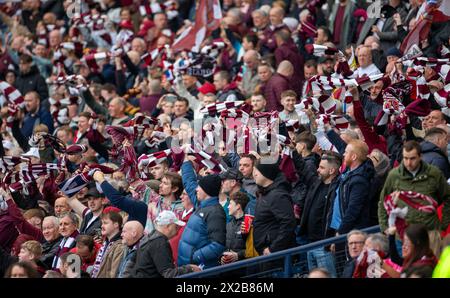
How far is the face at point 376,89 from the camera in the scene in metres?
15.2

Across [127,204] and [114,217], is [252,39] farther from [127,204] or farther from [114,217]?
[114,217]

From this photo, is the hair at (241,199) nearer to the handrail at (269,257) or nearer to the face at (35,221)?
the handrail at (269,257)

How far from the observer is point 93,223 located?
49.4 feet

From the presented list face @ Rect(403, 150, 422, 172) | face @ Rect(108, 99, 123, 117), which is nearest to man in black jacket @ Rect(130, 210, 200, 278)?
face @ Rect(403, 150, 422, 172)

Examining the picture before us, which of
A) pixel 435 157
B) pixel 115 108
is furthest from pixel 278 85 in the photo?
pixel 435 157

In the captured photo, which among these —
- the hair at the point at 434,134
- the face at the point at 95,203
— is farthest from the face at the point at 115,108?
the hair at the point at 434,134

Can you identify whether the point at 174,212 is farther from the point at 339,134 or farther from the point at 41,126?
the point at 41,126

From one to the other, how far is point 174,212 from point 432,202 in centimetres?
335

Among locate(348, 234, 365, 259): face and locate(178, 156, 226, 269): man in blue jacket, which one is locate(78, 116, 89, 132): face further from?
locate(348, 234, 365, 259): face

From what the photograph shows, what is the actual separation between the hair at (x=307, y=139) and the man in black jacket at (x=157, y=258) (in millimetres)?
2586

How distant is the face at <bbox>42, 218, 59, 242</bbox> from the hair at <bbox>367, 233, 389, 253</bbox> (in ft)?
14.1

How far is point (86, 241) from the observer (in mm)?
13797

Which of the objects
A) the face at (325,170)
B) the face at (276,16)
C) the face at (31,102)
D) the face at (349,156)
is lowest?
the face at (31,102)

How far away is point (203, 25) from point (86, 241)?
801 cm
